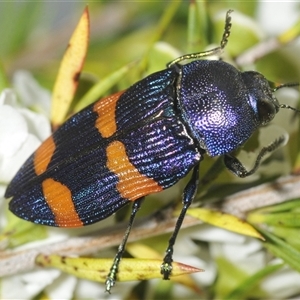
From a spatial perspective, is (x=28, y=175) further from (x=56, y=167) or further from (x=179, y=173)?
(x=179, y=173)

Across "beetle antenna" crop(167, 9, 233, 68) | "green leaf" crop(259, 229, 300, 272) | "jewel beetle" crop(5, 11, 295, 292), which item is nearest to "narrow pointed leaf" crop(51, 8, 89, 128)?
"jewel beetle" crop(5, 11, 295, 292)

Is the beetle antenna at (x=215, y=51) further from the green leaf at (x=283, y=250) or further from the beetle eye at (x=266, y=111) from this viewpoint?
the green leaf at (x=283, y=250)

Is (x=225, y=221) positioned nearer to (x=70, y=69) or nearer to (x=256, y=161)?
(x=256, y=161)

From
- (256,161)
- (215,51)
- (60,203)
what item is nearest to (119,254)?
(60,203)

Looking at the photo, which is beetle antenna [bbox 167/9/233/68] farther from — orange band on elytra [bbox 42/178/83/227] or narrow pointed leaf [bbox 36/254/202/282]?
narrow pointed leaf [bbox 36/254/202/282]

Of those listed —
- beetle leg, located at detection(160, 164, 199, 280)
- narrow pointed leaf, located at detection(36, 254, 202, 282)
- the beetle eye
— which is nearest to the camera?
narrow pointed leaf, located at detection(36, 254, 202, 282)

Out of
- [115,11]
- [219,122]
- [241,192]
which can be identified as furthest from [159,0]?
[241,192]
